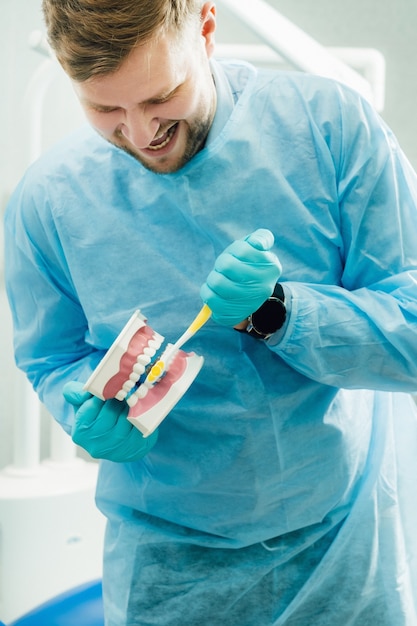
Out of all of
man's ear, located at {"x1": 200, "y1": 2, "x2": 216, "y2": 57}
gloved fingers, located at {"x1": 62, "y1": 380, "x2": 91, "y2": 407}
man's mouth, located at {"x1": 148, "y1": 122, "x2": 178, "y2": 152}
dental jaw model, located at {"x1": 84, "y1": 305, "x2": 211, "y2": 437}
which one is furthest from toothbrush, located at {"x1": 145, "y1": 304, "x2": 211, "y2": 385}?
man's ear, located at {"x1": 200, "y1": 2, "x2": 216, "y2": 57}

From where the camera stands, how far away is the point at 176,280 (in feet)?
3.47

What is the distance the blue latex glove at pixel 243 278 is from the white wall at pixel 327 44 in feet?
4.59

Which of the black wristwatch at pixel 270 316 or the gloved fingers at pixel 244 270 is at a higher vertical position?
the gloved fingers at pixel 244 270

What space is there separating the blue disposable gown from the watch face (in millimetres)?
17

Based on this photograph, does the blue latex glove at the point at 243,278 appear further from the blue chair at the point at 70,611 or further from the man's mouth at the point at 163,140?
→ the blue chair at the point at 70,611

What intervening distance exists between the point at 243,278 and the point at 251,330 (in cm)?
10

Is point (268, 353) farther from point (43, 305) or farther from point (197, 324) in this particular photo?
point (43, 305)

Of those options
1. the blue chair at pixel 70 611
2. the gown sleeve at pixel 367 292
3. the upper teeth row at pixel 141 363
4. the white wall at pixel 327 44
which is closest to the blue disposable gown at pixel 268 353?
the gown sleeve at pixel 367 292

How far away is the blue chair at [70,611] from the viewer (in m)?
1.50

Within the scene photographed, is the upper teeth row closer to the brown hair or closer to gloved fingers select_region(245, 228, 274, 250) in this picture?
gloved fingers select_region(245, 228, 274, 250)

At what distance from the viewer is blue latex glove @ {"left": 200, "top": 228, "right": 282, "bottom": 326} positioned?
913mm

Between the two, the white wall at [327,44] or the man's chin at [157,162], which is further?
the white wall at [327,44]

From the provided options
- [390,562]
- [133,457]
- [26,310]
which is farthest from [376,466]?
[26,310]

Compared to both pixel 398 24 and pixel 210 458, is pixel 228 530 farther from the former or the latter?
pixel 398 24
